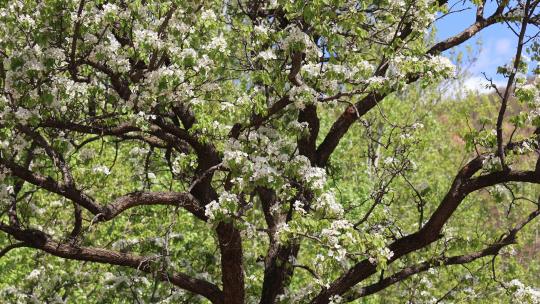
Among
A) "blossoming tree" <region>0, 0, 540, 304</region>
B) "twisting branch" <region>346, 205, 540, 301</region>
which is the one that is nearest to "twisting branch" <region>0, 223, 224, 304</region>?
"blossoming tree" <region>0, 0, 540, 304</region>

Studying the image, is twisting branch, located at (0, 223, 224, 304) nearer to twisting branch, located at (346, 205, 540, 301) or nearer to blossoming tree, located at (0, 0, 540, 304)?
blossoming tree, located at (0, 0, 540, 304)

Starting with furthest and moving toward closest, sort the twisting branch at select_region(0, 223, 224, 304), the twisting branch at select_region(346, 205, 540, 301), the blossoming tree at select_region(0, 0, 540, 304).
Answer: the twisting branch at select_region(346, 205, 540, 301) < the twisting branch at select_region(0, 223, 224, 304) < the blossoming tree at select_region(0, 0, 540, 304)

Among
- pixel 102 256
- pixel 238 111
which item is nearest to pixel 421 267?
pixel 238 111

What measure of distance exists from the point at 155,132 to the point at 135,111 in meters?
0.78

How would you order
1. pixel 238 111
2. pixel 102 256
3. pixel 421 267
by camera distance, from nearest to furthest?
1. pixel 238 111
2. pixel 102 256
3. pixel 421 267

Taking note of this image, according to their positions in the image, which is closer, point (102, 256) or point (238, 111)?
point (238, 111)

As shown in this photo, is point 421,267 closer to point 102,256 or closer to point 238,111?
point 238,111

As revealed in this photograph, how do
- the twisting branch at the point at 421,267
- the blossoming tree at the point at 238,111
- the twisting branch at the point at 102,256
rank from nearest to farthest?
the blossoming tree at the point at 238,111 → the twisting branch at the point at 102,256 → the twisting branch at the point at 421,267

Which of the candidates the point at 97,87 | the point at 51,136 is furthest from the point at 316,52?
the point at 51,136

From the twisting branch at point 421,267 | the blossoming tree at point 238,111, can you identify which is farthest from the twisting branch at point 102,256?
the twisting branch at point 421,267

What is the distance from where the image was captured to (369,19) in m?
10.4

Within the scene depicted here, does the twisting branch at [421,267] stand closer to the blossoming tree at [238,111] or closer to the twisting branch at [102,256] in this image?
the blossoming tree at [238,111]

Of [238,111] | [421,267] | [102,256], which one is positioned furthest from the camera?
[421,267]

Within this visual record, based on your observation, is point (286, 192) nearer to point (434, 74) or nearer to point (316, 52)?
point (316, 52)
